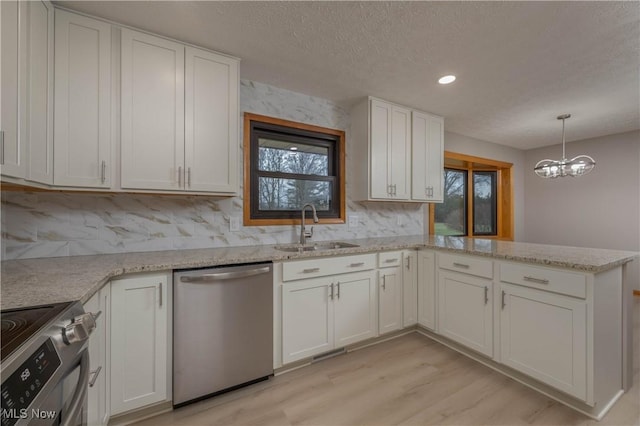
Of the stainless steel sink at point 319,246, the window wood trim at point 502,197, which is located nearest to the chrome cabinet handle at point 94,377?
the stainless steel sink at point 319,246

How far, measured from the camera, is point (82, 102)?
62.6 inches

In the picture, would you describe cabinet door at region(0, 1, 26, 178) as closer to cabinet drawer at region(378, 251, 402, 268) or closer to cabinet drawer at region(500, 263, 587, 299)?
cabinet drawer at region(378, 251, 402, 268)

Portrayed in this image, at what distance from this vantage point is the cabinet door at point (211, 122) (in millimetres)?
1882

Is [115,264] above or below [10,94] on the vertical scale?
below

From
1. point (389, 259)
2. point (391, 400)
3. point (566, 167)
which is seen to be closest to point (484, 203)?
point (566, 167)

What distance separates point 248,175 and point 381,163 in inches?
53.6

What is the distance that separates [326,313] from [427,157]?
6.98ft

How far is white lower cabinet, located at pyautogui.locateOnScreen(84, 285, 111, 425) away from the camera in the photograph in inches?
44.7

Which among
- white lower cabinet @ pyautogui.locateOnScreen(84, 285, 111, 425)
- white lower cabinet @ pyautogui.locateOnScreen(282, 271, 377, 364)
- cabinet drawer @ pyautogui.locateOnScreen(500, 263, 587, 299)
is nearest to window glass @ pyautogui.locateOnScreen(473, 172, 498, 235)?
cabinet drawer @ pyautogui.locateOnScreen(500, 263, 587, 299)

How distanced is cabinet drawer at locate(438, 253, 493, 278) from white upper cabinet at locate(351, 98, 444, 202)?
0.85 metres

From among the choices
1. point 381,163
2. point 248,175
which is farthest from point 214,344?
point 381,163

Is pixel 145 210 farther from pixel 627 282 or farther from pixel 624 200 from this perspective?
pixel 624 200

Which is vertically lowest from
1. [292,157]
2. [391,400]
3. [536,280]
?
[391,400]

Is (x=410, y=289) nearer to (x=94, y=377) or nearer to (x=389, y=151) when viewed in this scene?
(x=389, y=151)
